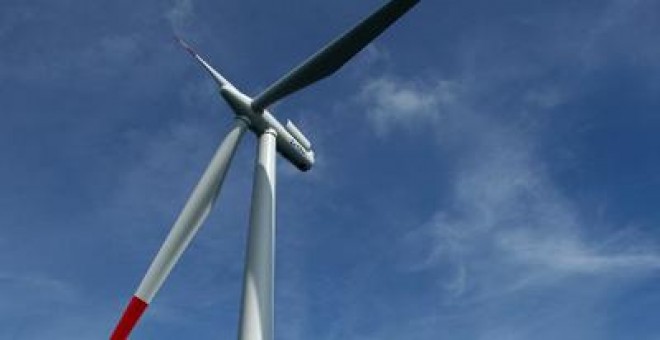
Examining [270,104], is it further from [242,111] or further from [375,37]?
[375,37]

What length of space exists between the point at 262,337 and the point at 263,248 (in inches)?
134

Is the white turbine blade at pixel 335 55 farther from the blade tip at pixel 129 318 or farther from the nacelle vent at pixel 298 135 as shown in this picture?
→ the blade tip at pixel 129 318

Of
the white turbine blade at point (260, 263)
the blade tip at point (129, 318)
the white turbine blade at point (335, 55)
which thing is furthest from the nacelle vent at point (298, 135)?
the blade tip at point (129, 318)

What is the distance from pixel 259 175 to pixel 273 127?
428cm

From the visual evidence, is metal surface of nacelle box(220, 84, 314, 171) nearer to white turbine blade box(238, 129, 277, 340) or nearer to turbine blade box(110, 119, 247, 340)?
turbine blade box(110, 119, 247, 340)

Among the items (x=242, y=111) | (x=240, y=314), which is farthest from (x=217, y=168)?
(x=240, y=314)

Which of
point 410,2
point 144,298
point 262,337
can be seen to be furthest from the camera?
point 410,2

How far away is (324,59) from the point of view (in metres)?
30.1

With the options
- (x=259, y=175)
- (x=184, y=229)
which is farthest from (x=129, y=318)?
(x=259, y=175)

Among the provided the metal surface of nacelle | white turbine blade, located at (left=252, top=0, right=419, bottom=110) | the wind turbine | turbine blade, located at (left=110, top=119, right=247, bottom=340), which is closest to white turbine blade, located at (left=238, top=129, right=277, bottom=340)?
the wind turbine

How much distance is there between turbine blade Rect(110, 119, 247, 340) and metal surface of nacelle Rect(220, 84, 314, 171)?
1.90 feet

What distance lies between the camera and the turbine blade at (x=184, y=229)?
24438 mm

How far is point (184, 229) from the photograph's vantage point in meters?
27.2

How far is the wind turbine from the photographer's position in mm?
23984
